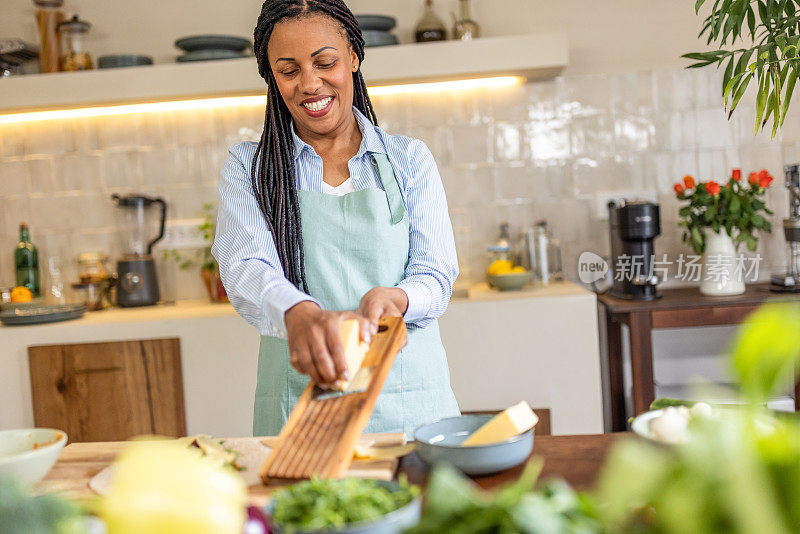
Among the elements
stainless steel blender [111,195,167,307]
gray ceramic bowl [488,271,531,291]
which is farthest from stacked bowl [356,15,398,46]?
stainless steel blender [111,195,167,307]

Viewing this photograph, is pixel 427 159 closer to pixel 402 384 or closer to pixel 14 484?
pixel 402 384

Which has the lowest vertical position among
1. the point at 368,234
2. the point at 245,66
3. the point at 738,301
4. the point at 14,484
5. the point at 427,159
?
the point at 738,301

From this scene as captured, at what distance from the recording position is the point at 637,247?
8.91 ft

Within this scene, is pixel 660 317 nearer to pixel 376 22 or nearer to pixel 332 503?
pixel 376 22

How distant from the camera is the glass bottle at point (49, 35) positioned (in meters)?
3.09

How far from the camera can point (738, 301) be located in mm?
2557

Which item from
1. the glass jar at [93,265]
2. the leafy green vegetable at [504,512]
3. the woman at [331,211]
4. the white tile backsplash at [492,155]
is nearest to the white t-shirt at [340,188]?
the woman at [331,211]

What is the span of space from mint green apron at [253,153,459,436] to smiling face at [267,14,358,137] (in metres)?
0.18

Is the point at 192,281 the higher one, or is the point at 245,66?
the point at 245,66

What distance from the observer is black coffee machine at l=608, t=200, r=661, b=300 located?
2676 millimetres

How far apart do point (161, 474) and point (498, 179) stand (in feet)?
9.06

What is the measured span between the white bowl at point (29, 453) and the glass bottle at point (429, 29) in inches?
89.9

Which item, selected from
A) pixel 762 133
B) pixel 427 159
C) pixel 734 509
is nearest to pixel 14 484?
pixel 734 509

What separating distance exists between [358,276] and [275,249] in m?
0.20
